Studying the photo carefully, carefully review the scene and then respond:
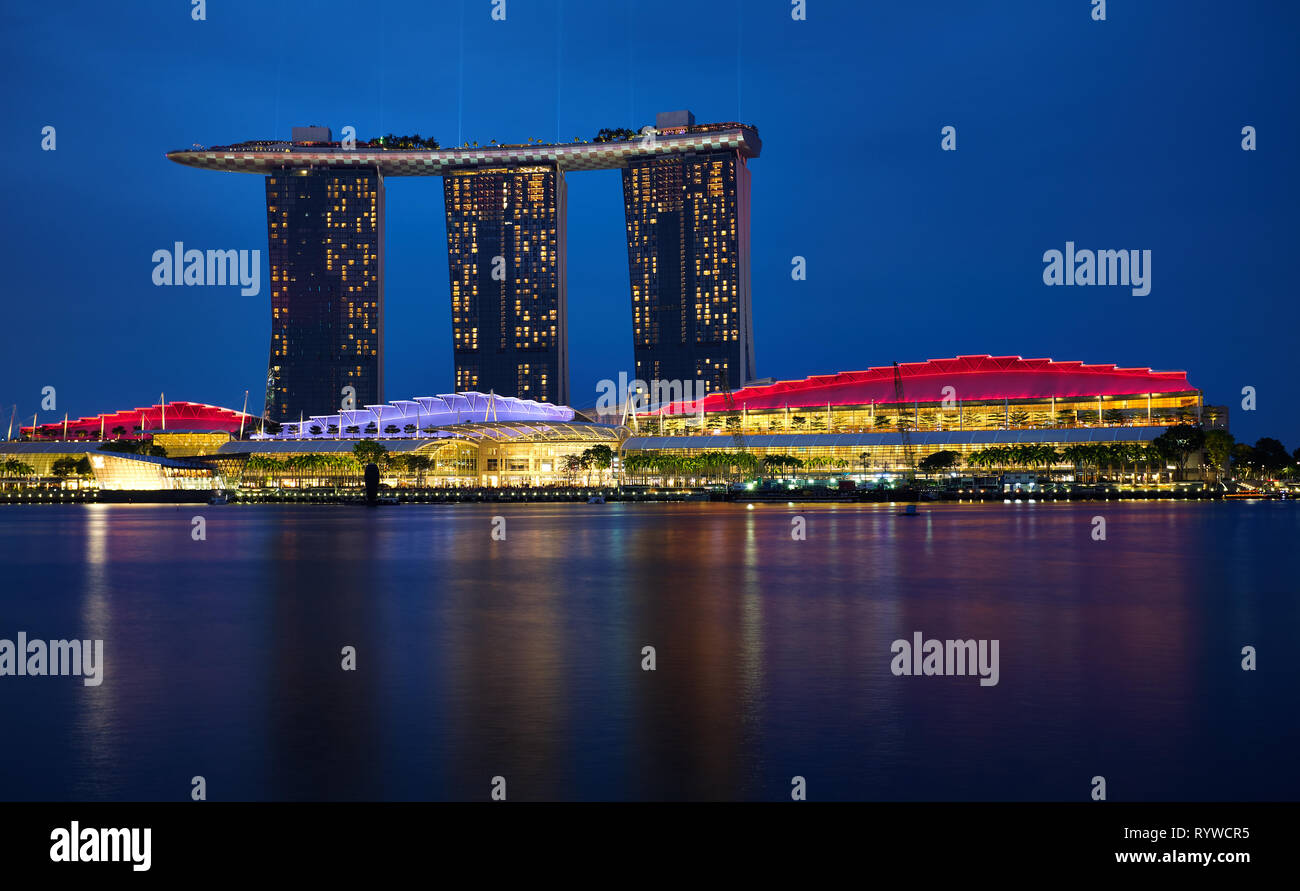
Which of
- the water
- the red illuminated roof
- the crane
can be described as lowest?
the water

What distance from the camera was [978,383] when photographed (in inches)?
6471

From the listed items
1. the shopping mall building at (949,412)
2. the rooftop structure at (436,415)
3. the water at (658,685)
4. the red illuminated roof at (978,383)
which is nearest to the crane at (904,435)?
the shopping mall building at (949,412)

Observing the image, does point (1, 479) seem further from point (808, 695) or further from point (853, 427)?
point (808, 695)

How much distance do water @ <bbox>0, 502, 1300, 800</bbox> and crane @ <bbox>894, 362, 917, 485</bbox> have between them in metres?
113

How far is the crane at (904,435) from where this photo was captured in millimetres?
154212

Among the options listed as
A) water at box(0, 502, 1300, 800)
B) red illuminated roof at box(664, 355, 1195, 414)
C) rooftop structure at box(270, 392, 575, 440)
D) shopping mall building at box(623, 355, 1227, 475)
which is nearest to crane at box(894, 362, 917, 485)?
shopping mall building at box(623, 355, 1227, 475)

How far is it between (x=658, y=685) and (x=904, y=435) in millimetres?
142581

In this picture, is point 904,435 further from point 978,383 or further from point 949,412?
point 978,383

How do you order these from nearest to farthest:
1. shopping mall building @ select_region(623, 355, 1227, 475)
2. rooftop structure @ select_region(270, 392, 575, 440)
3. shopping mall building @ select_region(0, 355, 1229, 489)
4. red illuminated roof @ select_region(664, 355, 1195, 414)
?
shopping mall building @ select_region(623, 355, 1227, 475) → shopping mall building @ select_region(0, 355, 1229, 489) → red illuminated roof @ select_region(664, 355, 1195, 414) → rooftop structure @ select_region(270, 392, 575, 440)

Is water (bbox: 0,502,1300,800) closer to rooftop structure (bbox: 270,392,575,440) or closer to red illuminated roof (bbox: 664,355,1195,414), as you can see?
red illuminated roof (bbox: 664,355,1195,414)

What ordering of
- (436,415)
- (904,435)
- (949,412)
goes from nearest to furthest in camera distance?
1. (904,435)
2. (949,412)
3. (436,415)

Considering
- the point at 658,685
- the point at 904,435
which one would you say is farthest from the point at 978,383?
the point at 658,685

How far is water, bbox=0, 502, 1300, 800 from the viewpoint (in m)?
12.5
